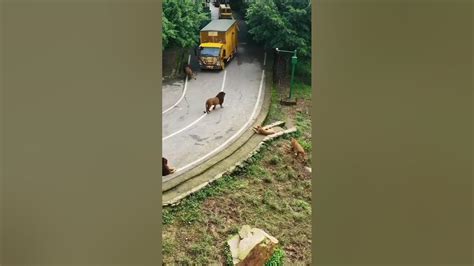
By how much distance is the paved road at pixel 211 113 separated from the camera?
3.55 meters

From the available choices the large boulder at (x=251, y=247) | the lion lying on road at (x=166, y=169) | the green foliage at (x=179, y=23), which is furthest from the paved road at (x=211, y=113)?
the large boulder at (x=251, y=247)

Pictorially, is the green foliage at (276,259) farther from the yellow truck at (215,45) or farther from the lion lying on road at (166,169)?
the yellow truck at (215,45)

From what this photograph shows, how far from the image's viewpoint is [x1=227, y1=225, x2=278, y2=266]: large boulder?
266 centimetres

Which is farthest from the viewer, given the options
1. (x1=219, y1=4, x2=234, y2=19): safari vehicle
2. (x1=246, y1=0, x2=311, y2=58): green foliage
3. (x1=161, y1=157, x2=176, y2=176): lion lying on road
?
(x1=219, y1=4, x2=234, y2=19): safari vehicle

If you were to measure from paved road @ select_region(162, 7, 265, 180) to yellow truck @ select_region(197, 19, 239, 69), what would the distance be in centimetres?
10

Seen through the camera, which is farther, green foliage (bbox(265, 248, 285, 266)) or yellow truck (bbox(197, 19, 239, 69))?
yellow truck (bbox(197, 19, 239, 69))

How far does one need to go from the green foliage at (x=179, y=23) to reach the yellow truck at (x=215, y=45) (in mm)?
128

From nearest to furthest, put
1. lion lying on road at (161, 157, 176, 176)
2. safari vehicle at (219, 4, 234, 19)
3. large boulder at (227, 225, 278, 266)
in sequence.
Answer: large boulder at (227, 225, 278, 266) → lion lying on road at (161, 157, 176, 176) → safari vehicle at (219, 4, 234, 19)

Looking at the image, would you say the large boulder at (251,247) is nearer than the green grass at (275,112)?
Yes

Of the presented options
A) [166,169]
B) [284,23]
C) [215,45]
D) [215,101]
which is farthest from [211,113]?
[284,23]

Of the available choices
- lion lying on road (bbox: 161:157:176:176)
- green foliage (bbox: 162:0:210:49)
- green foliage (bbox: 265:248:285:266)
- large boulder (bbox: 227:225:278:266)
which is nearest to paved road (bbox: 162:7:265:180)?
lion lying on road (bbox: 161:157:176:176)

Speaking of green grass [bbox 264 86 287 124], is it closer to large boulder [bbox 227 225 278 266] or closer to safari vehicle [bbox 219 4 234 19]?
large boulder [bbox 227 225 278 266]

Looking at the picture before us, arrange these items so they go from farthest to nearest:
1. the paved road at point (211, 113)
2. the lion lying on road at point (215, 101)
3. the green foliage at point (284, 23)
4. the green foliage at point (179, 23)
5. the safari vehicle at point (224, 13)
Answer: the safari vehicle at point (224, 13), the green foliage at point (284, 23), the green foliage at point (179, 23), the lion lying on road at point (215, 101), the paved road at point (211, 113)
